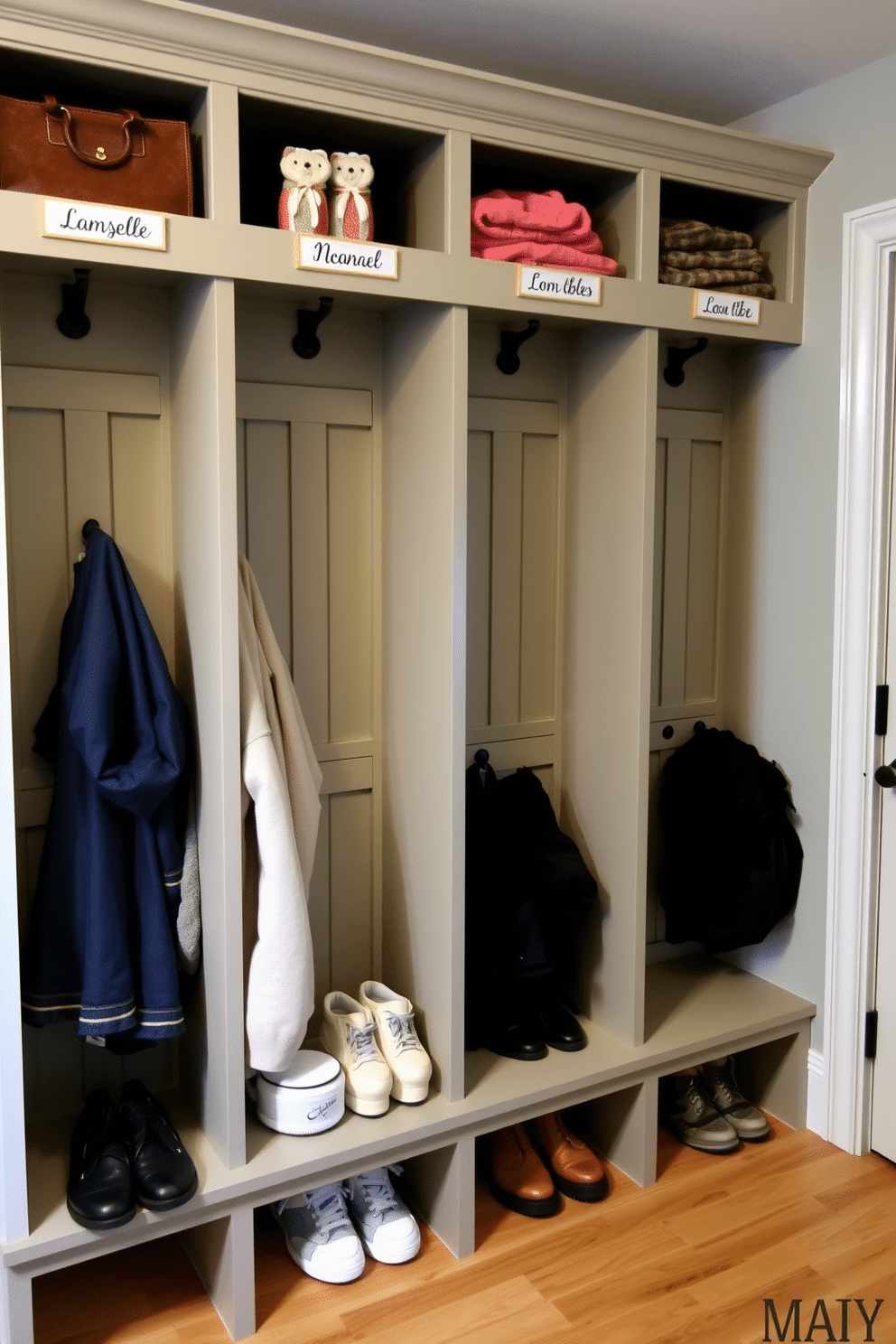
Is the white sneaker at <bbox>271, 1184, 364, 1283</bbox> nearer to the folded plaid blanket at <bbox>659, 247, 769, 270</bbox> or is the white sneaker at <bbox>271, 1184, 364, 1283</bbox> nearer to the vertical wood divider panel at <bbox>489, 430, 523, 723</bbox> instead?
the vertical wood divider panel at <bbox>489, 430, 523, 723</bbox>

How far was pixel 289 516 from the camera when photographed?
2.41m

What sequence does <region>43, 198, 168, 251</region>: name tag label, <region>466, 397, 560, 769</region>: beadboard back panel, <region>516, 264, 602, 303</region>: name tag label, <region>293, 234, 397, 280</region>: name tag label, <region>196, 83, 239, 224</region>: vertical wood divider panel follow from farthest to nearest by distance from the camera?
<region>466, 397, 560, 769</region>: beadboard back panel → <region>516, 264, 602, 303</region>: name tag label → <region>293, 234, 397, 280</region>: name tag label → <region>196, 83, 239, 224</region>: vertical wood divider panel → <region>43, 198, 168, 251</region>: name tag label

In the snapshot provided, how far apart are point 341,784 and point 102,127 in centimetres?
136

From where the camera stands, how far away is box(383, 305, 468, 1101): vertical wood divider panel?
2.26m

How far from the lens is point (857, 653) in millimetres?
2600

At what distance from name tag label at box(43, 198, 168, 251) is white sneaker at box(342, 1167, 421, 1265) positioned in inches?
71.1

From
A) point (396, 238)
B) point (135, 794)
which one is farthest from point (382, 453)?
point (135, 794)

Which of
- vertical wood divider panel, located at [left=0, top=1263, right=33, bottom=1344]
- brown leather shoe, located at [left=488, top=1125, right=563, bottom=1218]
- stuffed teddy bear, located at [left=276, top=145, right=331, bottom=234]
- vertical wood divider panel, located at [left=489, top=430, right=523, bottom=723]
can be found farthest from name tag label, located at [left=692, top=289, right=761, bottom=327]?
vertical wood divider panel, located at [left=0, top=1263, right=33, bottom=1344]

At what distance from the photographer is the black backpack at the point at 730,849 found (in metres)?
2.76

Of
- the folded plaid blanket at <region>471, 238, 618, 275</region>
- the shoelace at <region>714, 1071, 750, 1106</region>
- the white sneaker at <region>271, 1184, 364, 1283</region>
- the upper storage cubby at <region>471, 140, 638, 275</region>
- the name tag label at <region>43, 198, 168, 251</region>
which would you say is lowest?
the white sneaker at <region>271, 1184, 364, 1283</region>

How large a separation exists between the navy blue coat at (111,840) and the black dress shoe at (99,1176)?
200 millimetres

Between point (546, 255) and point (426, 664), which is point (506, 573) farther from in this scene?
point (546, 255)

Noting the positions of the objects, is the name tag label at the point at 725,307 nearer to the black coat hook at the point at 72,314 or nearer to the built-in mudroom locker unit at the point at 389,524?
the built-in mudroom locker unit at the point at 389,524

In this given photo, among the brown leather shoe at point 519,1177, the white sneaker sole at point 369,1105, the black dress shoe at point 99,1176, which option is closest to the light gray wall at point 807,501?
the brown leather shoe at point 519,1177
